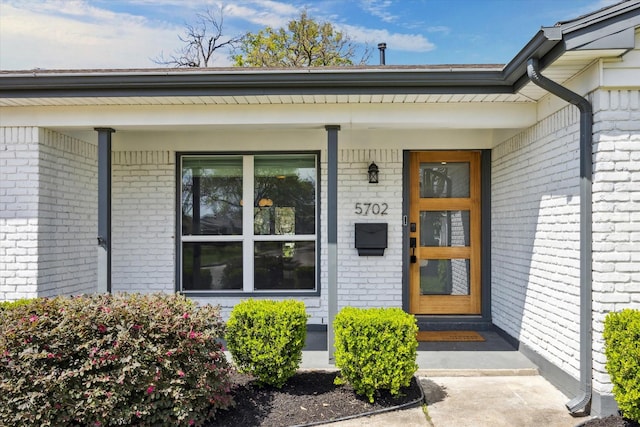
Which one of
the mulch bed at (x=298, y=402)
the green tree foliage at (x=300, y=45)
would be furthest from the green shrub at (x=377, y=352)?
the green tree foliage at (x=300, y=45)

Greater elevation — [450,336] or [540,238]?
[540,238]

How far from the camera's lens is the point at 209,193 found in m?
6.09

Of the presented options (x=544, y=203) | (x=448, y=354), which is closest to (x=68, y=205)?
(x=448, y=354)

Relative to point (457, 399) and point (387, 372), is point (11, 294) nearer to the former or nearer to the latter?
point (387, 372)

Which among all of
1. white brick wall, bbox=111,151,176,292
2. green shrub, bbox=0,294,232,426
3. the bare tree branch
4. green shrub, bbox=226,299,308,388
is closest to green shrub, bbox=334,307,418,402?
green shrub, bbox=226,299,308,388

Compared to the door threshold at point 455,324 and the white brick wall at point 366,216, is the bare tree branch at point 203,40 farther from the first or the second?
the door threshold at point 455,324

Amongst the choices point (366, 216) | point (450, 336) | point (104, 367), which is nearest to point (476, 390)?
point (450, 336)

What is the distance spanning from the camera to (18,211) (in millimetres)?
4871

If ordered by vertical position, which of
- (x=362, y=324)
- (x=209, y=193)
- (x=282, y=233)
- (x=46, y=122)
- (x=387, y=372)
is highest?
(x=46, y=122)

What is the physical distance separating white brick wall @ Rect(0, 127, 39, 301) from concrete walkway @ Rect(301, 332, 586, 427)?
9.92 feet

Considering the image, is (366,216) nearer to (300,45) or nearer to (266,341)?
(266,341)

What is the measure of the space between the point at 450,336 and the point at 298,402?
255cm

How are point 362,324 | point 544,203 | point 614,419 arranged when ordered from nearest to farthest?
1. point 614,419
2. point 362,324
3. point 544,203

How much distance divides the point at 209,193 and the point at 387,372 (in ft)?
11.3
